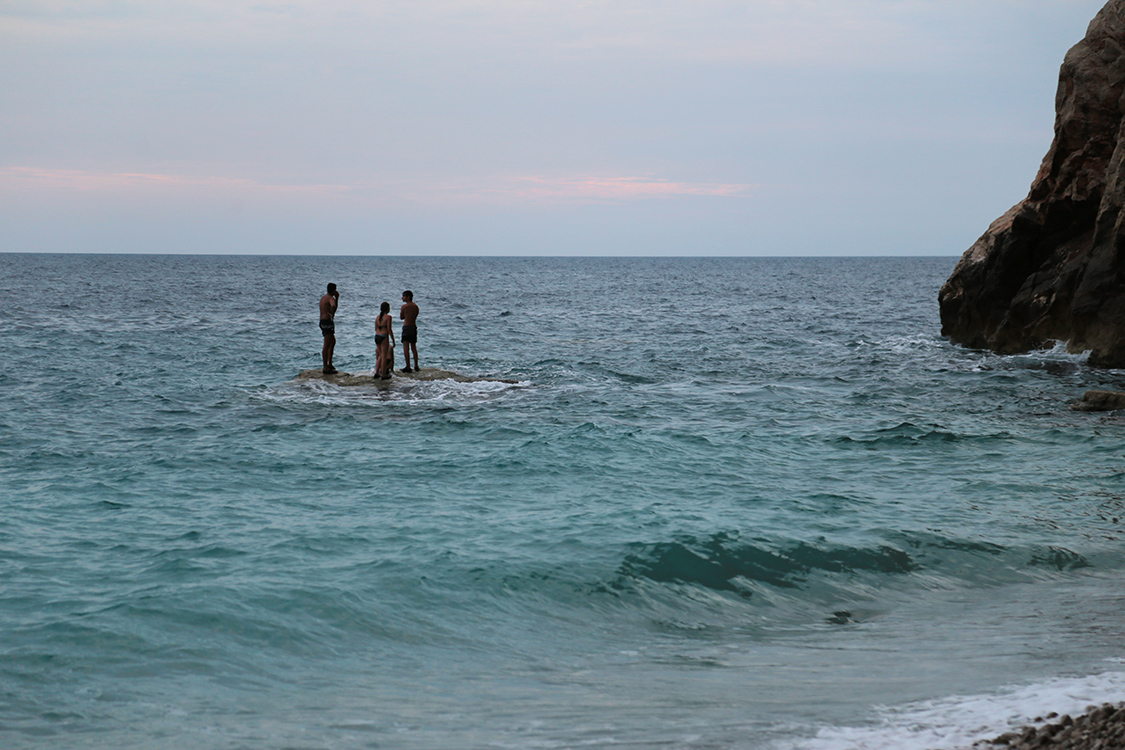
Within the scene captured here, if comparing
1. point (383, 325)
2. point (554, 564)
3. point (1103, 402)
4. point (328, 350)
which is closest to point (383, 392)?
point (383, 325)

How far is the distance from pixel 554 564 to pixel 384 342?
11.5 meters

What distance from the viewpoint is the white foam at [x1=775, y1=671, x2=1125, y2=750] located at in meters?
5.11

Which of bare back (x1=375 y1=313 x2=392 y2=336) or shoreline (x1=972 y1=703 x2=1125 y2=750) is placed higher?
bare back (x1=375 y1=313 x2=392 y2=336)

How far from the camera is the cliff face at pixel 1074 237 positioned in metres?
22.2

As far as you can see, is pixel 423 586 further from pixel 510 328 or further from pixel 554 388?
pixel 510 328

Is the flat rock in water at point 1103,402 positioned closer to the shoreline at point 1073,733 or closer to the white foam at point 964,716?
the white foam at point 964,716

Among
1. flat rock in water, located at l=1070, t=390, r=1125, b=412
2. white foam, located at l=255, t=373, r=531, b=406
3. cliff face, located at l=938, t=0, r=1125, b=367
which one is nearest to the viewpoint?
flat rock in water, located at l=1070, t=390, r=1125, b=412

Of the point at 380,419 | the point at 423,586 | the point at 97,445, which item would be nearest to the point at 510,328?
Answer: the point at 380,419

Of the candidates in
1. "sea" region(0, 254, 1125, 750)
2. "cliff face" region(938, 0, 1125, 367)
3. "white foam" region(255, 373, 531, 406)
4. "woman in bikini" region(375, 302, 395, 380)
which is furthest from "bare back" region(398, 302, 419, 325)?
"cliff face" region(938, 0, 1125, 367)

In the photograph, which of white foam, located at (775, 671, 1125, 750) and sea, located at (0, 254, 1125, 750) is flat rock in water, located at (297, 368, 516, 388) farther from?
white foam, located at (775, 671, 1125, 750)

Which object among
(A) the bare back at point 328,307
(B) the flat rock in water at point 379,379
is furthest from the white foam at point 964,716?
Result: (A) the bare back at point 328,307

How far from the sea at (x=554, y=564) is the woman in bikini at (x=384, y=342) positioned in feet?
2.07

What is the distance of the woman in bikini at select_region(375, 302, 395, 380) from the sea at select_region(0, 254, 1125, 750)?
0.63 meters

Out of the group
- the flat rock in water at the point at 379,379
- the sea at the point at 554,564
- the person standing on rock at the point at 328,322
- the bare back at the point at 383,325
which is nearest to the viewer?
the sea at the point at 554,564
